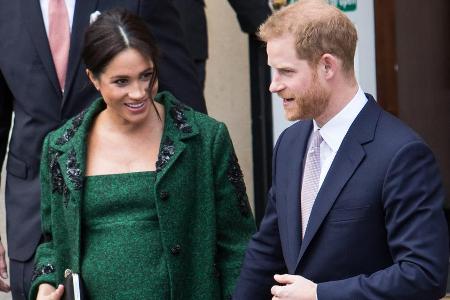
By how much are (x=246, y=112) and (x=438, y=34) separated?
1221 mm

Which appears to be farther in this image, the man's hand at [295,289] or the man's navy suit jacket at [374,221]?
the man's hand at [295,289]

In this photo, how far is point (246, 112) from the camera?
7.10 m

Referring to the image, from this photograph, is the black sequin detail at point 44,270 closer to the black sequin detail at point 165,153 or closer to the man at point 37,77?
the man at point 37,77

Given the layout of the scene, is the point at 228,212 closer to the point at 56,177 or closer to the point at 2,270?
the point at 56,177

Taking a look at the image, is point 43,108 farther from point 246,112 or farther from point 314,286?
point 246,112

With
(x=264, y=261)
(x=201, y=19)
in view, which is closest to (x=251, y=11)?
(x=201, y=19)

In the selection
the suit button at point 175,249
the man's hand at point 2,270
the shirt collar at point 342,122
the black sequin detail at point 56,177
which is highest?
the shirt collar at point 342,122

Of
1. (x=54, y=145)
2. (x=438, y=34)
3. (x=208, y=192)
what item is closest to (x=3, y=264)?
(x=54, y=145)

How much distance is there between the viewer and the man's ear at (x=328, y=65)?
3367mm

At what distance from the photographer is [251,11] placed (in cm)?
566

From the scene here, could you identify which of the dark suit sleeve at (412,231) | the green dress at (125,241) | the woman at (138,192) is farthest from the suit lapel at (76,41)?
the dark suit sleeve at (412,231)

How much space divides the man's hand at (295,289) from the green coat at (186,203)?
0.71 m

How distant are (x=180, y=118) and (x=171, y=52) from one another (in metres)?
0.61

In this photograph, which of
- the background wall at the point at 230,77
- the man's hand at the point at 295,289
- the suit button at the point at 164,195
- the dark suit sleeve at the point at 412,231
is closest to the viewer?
the dark suit sleeve at the point at 412,231
